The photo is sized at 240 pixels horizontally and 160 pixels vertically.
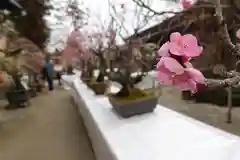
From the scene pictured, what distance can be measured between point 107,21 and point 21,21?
274cm

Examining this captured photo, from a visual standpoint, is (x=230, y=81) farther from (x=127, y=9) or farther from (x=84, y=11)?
(x=84, y=11)

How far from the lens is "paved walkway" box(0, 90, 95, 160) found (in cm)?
303

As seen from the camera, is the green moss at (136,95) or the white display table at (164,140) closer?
the white display table at (164,140)

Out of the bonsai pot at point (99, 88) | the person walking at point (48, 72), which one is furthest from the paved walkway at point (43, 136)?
the person walking at point (48, 72)

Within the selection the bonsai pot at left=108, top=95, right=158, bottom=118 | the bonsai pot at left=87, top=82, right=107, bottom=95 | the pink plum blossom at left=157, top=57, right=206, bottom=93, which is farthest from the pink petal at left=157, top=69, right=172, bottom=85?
the bonsai pot at left=87, top=82, right=107, bottom=95

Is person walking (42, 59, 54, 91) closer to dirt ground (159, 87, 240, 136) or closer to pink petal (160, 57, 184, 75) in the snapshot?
dirt ground (159, 87, 240, 136)

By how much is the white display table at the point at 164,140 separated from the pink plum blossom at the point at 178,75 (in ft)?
2.08

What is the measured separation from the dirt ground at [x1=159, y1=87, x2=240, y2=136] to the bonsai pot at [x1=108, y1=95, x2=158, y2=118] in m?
0.60

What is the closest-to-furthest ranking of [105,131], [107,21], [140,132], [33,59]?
[140,132] → [105,131] → [107,21] → [33,59]

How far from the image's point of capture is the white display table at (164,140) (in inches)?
52.4

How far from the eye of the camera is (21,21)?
19.6ft

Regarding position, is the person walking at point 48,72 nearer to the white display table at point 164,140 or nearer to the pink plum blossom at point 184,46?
the white display table at point 164,140

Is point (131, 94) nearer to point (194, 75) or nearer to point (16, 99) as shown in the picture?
point (194, 75)

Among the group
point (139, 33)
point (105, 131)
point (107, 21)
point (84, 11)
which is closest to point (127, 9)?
point (139, 33)
